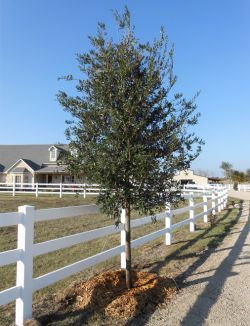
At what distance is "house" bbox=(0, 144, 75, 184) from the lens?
161ft

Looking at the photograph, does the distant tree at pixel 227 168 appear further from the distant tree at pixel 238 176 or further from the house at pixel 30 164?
the house at pixel 30 164

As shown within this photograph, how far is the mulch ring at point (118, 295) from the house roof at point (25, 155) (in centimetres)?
4397

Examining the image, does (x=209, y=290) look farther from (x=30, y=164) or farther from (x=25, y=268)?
(x=30, y=164)

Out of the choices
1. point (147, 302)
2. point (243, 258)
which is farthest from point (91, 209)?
point (243, 258)

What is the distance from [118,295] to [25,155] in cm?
4921

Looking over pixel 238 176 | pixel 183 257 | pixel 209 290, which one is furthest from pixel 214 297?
pixel 238 176

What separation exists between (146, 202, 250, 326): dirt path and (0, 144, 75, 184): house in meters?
39.0

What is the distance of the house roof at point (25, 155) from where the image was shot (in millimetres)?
51031

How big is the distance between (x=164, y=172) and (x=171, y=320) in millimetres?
2302

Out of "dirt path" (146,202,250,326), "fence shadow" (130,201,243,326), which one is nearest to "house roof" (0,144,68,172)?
"fence shadow" (130,201,243,326)

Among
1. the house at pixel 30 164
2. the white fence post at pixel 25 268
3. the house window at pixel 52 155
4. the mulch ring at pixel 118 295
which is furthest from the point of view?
the house window at pixel 52 155

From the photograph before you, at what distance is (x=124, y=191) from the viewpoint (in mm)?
6422

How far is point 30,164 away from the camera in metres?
49.8

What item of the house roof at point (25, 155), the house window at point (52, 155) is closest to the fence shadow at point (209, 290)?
the house window at point (52, 155)
